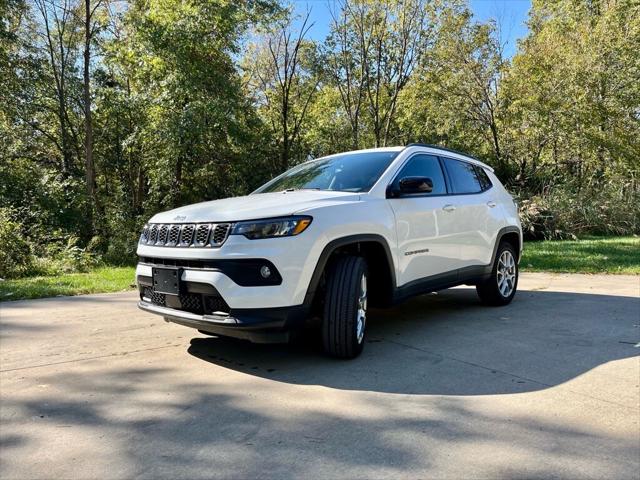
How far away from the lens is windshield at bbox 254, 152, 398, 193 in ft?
15.1

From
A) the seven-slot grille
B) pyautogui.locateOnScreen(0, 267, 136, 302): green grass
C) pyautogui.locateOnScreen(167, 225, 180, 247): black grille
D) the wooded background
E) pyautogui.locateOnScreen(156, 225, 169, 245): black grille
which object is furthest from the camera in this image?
the wooded background

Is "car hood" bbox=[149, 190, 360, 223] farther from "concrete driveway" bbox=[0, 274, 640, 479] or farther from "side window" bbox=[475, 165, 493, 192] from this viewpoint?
"side window" bbox=[475, 165, 493, 192]

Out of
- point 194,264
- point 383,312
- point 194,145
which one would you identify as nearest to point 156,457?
point 194,264

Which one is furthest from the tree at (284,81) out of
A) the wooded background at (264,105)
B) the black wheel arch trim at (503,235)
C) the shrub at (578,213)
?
the black wheel arch trim at (503,235)

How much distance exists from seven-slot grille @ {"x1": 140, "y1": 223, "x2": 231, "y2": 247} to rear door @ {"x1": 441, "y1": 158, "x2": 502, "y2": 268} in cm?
264

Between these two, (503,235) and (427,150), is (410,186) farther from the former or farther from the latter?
(503,235)

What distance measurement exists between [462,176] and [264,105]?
60.2 ft

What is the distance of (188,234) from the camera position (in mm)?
3801

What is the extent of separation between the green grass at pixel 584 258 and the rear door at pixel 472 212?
456cm

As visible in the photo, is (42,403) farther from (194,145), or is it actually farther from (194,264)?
(194,145)

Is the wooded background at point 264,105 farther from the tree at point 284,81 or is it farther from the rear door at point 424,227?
the rear door at point 424,227

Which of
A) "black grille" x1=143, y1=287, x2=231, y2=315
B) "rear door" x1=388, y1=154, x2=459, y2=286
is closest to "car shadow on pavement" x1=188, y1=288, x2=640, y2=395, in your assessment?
"black grille" x1=143, y1=287, x2=231, y2=315

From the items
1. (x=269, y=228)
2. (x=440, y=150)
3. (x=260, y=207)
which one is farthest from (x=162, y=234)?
(x=440, y=150)

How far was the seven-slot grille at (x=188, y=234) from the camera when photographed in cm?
361
